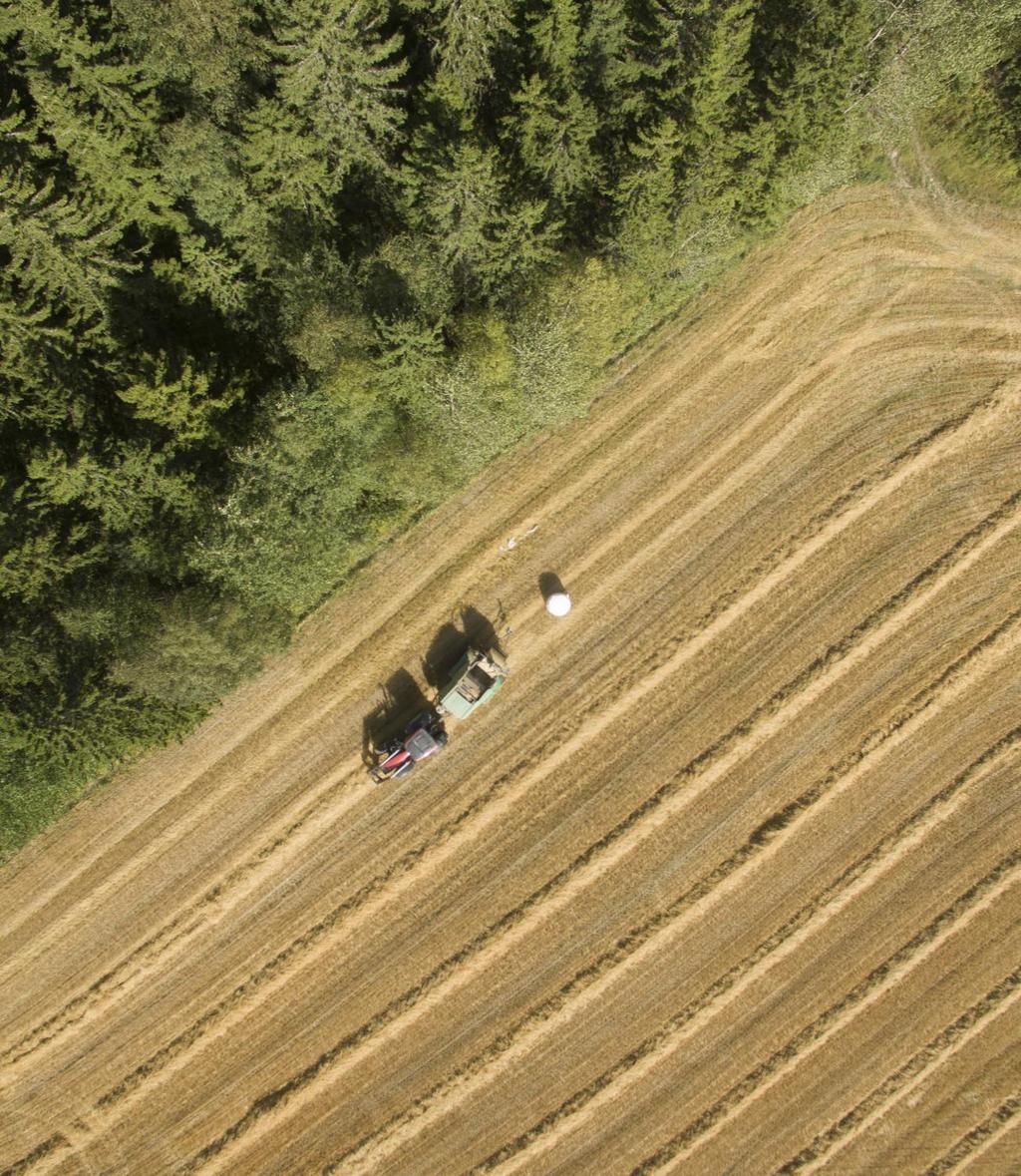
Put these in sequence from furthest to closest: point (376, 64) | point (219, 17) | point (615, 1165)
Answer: point (615, 1165), point (376, 64), point (219, 17)

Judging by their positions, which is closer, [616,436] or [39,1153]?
[39,1153]

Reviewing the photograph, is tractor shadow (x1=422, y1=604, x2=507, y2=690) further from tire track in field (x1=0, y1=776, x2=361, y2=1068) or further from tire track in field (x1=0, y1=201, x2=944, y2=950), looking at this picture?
tire track in field (x1=0, y1=776, x2=361, y2=1068)

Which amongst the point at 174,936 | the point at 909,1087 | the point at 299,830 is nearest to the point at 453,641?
the point at 299,830

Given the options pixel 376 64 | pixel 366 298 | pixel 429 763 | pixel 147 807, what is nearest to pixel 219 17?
pixel 376 64

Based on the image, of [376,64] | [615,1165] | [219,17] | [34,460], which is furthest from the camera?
[615,1165]

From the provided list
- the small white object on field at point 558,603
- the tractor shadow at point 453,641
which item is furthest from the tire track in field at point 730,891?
the tractor shadow at point 453,641

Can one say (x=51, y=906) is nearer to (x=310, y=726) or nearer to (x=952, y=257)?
(x=310, y=726)

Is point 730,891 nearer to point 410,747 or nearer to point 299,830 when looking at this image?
point 410,747

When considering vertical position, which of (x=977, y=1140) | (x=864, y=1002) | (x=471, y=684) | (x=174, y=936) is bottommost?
(x=977, y=1140)
